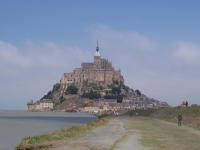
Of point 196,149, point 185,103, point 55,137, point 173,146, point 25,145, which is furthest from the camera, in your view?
point 185,103

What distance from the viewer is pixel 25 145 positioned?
33312mm

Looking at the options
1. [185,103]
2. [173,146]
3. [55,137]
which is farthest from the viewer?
[185,103]

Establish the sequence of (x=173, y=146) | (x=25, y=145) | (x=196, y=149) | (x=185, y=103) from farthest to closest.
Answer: (x=185, y=103)
(x=25, y=145)
(x=173, y=146)
(x=196, y=149)

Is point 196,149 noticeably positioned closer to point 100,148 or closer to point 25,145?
point 100,148

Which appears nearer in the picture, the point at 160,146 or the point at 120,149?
the point at 120,149

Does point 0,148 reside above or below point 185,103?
below

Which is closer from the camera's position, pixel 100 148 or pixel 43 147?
pixel 100 148

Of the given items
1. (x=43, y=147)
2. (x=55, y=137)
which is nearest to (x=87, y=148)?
(x=43, y=147)

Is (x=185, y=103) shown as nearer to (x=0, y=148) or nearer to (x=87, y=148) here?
(x=0, y=148)

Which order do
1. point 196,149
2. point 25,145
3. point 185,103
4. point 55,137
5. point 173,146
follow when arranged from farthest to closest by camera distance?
point 185,103 → point 55,137 → point 25,145 → point 173,146 → point 196,149

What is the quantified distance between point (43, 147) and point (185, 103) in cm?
6652

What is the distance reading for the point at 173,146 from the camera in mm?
31141

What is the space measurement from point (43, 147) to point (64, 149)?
228 centimetres

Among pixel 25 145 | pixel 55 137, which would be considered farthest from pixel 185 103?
pixel 25 145
